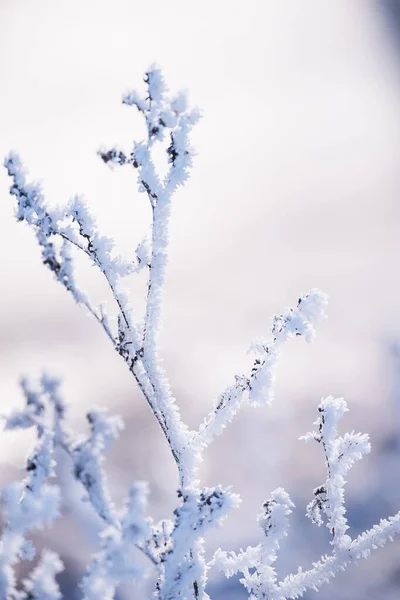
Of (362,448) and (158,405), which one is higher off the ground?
(158,405)

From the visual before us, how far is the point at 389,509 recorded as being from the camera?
9.31 meters

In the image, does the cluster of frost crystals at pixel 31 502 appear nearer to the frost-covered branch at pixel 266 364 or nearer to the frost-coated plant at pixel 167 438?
the frost-coated plant at pixel 167 438

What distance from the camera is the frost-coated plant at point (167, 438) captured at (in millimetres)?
2373

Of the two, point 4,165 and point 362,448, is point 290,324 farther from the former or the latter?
point 4,165

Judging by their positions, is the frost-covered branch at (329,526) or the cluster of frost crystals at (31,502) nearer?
the cluster of frost crystals at (31,502)

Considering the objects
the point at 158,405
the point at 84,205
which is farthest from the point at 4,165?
the point at 158,405

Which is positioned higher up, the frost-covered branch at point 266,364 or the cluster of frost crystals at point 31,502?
the frost-covered branch at point 266,364

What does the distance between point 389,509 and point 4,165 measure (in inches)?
358

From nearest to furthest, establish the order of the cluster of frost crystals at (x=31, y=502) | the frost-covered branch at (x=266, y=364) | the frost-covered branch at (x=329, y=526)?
the cluster of frost crystals at (x=31, y=502)
the frost-covered branch at (x=266, y=364)
the frost-covered branch at (x=329, y=526)

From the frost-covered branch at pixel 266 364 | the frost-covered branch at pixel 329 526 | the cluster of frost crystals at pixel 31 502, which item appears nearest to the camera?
the cluster of frost crystals at pixel 31 502

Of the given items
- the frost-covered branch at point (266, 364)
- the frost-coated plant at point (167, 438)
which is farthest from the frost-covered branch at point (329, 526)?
the frost-covered branch at point (266, 364)

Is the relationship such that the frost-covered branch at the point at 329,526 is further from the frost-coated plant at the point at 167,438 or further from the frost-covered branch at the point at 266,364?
the frost-covered branch at the point at 266,364

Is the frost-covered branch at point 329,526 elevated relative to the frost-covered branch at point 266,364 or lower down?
lower down

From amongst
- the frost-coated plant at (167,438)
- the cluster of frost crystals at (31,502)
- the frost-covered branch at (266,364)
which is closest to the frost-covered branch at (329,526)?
the frost-coated plant at (167,438)
